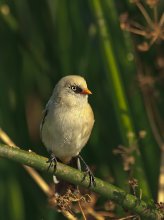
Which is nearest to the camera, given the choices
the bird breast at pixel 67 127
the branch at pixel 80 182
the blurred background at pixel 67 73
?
the branch at pixel 80 182

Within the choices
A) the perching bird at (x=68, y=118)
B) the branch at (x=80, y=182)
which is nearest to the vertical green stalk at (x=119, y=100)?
the perching bird at (x=68, y=118)

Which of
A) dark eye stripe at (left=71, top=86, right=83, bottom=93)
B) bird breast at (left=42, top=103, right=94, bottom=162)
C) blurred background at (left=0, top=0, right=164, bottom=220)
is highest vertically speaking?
blurred background at (left=0, top=0, right=164, bottom=220)

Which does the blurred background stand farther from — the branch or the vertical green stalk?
the branch

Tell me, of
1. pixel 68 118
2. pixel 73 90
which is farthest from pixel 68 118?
pixel 73 90

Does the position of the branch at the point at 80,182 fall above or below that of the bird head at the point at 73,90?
below

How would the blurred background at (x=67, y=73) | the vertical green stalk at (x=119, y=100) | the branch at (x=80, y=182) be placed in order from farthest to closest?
the blurred background at (x=67, y=73), the vertical green stalk at (x=119, y=100), the branch at (x=80, y=182)

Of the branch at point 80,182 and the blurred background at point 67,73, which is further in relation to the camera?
the blurred background at point 67,73

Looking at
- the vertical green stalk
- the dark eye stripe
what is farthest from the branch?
the dark eye stripe

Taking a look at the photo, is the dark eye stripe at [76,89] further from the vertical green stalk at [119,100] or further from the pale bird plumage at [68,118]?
the vertical green stalk at [119,100]
